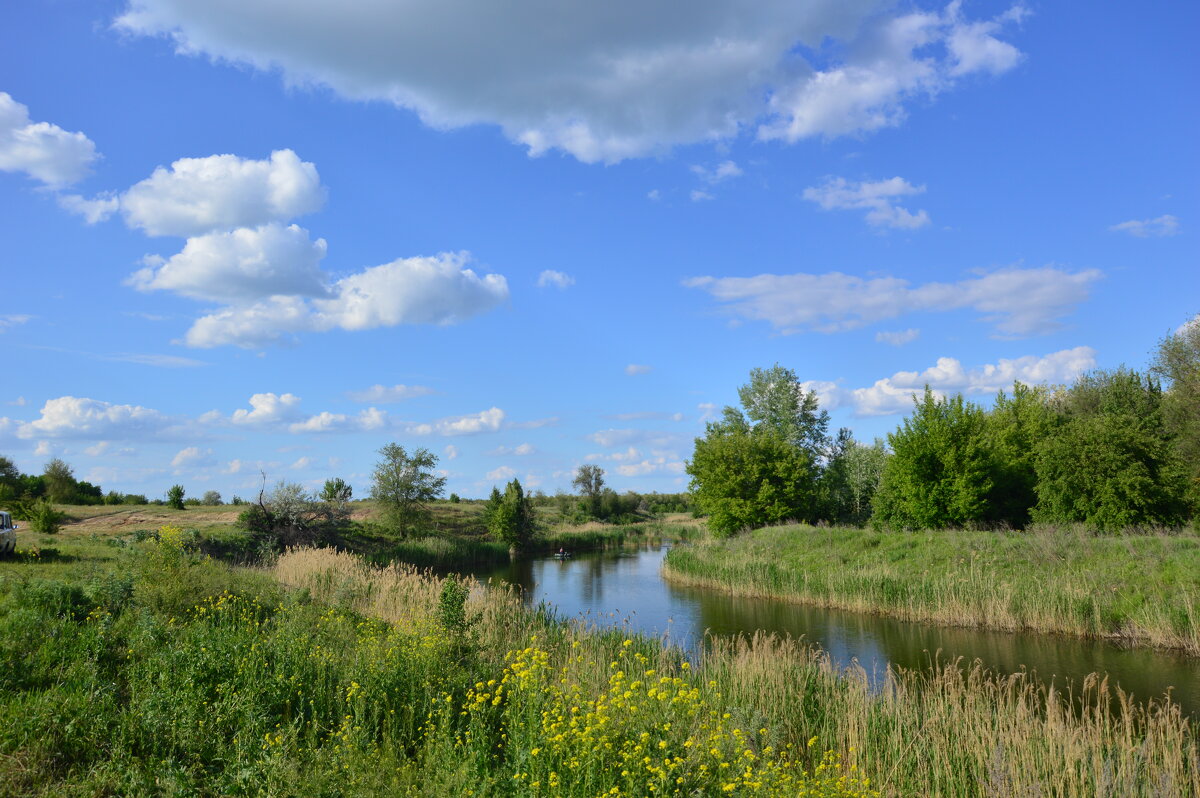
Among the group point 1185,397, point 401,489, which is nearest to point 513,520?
point 401,489

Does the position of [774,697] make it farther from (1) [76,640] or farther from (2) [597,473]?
(2) [597,473]

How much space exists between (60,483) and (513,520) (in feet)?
84.4

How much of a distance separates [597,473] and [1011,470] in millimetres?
48606

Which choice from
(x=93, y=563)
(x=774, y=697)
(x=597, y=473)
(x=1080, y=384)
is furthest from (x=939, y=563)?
(x=597, y=473)

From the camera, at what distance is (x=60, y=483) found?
37.9m

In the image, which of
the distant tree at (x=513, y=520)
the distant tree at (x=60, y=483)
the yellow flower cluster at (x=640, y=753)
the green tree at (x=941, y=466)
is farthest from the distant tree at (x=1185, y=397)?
the distant tree at (x=60, y=483)

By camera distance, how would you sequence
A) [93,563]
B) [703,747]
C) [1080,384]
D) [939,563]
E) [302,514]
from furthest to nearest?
[1080,384] → [302,514] → [939,563] → [93,563] → [703,747]

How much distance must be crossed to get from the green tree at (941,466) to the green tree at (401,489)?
2557 cm

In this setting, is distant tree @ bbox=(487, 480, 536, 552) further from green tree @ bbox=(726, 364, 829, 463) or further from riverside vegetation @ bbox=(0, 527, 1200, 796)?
riverside vegetation @ bbox=(0, 527, 1200, 796)

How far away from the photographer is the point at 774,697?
335 inches

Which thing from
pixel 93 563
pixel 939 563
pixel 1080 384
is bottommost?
pixel 939 563

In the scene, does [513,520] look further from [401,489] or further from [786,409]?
[786,409]

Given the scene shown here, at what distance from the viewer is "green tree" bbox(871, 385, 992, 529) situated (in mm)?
28531

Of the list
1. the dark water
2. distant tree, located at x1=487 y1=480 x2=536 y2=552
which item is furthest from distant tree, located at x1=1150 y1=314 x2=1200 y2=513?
distant tree, located at x1=487 y1=480 x2=536 y2=552
